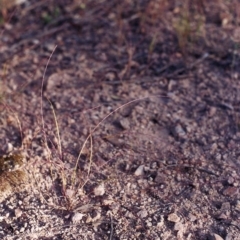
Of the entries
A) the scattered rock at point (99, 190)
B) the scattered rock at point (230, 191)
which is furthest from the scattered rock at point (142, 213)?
the scattered rock at point (230, 191)

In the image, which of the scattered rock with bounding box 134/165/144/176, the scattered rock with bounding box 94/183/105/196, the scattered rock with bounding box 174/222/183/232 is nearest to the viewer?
the scattered rock with bounding box 174/222/183/232

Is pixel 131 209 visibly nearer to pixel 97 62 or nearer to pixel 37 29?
pixel 97 62

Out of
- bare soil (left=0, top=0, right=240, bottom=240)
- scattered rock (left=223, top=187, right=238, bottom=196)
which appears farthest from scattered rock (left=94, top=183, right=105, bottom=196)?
scattered rock (left=223, top=187, right=238, bottom=196)

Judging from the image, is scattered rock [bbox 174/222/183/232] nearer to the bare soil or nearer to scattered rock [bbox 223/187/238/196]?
the bare soil

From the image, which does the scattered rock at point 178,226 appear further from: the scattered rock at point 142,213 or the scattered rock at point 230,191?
the scattered rock at point 230,191

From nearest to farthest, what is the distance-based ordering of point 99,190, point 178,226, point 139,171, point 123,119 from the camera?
point 178,226 < point 99,190 < point 139,171 < point 123,119

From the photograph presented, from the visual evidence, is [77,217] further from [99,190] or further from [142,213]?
[142,213]

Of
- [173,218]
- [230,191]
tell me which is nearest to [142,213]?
[173,218]

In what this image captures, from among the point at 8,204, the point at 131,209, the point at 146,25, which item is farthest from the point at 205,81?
the point at 8,204
